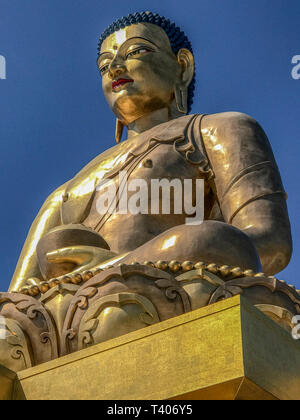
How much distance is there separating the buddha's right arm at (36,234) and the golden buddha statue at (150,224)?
10mm

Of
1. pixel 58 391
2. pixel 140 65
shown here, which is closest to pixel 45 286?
pixel 58 391

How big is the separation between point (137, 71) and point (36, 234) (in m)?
1.36

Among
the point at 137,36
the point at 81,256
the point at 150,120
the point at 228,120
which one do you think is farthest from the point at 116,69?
the point at 81,256

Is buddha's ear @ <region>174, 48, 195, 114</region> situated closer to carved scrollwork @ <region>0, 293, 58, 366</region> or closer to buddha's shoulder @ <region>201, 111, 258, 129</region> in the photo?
buddha's shoulder @ <region>201, 111, 258, 129</region>

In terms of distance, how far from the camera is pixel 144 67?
6.49 m

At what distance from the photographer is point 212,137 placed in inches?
235

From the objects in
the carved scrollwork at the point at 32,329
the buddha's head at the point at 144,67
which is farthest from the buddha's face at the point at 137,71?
the carved scrollwork at the point at 32,329

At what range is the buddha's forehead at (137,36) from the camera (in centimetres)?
663

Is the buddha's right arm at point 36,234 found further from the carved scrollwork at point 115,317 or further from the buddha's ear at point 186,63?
the carved scrollwork at point 115,317

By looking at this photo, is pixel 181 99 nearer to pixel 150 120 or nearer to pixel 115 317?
pixel 150 120

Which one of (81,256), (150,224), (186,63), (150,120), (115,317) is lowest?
(115,317)

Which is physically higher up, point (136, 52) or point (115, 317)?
point (136, 52)

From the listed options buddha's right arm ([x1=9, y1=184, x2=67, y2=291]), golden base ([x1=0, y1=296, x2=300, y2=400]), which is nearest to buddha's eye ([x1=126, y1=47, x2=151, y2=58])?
buddha's right arm ([x1=9, y1=184, x2=67, y2=291])
